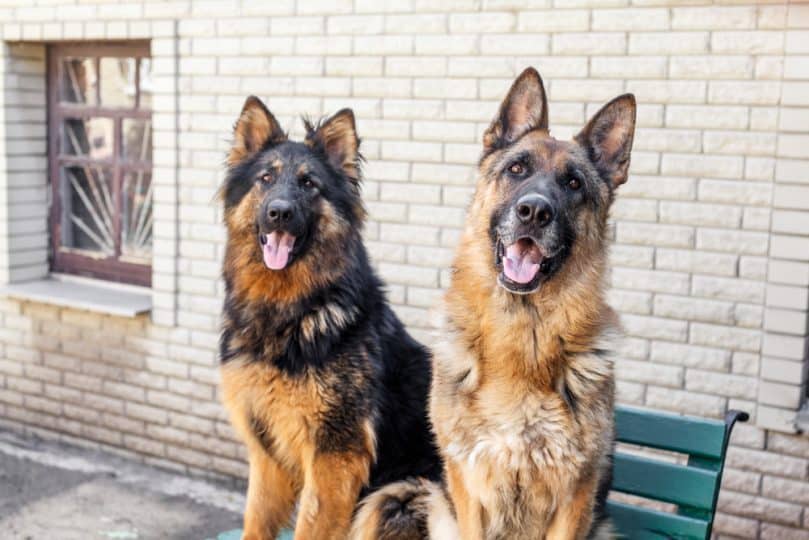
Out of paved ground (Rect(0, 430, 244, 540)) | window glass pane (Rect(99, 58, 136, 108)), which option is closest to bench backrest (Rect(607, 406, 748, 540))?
paved ground (Rect(0, 430, 244, 540))

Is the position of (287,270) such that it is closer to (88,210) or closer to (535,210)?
(535,210)

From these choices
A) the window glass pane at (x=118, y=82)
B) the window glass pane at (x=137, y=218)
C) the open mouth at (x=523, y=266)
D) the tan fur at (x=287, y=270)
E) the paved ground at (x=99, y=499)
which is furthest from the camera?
the window glass pane at (x=137, y=218)

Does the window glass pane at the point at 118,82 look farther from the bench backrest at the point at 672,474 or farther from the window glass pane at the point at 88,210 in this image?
the bench backrest at the point at 672,474

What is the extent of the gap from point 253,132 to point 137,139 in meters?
2.84

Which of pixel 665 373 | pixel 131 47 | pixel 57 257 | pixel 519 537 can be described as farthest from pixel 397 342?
pixel 57 257

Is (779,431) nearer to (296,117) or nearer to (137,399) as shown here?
(296,117)

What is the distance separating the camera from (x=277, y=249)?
3945mm

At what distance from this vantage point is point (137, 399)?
6613 millimetres

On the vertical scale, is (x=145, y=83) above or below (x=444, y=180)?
above

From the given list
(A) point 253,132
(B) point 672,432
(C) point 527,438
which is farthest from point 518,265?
(A) point 253,132

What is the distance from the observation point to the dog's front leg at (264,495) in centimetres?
412

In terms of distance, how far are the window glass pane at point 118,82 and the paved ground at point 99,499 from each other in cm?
243

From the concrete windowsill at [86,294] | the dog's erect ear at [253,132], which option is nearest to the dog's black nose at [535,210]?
the dog's erect ear at [253,132]

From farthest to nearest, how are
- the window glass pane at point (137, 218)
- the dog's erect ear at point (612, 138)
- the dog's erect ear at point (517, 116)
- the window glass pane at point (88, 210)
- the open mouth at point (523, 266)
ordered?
the window glass pane at point (88, 210)
the window glass pane at point (137, 218)
the dog's erect ear at point (517, 116)
the dog's erect ear at point (612, 138)
the open mouth at point (523, 266)
